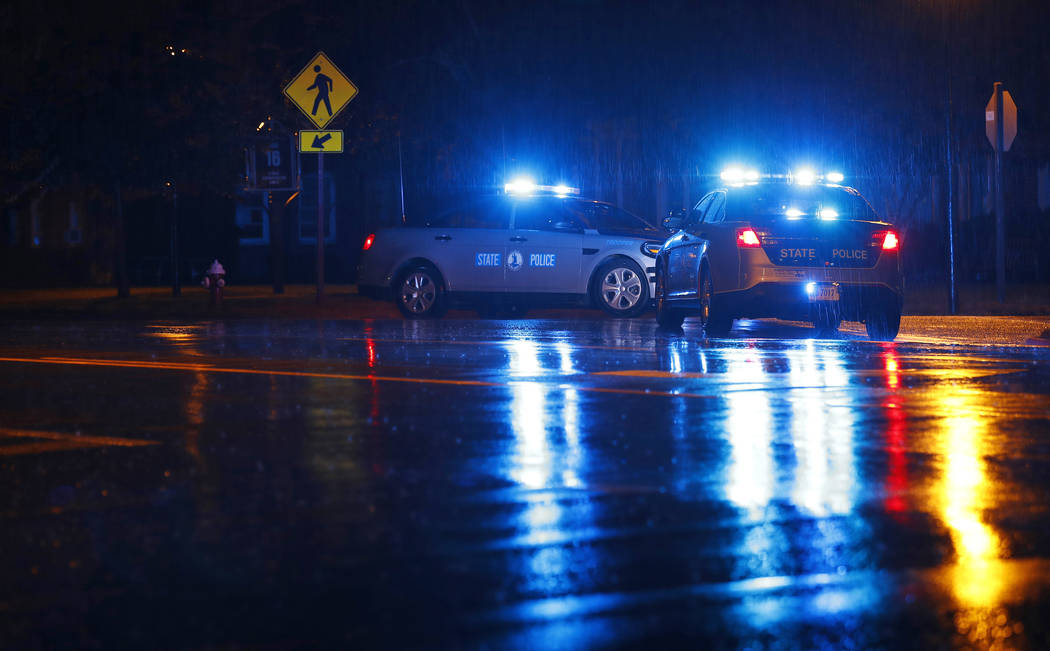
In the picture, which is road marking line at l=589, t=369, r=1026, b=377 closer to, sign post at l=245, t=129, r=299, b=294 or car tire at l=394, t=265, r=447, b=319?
car tire at l=394, t=265, r=447, b=319

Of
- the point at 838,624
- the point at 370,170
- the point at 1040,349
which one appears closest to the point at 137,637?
the point at 838,624

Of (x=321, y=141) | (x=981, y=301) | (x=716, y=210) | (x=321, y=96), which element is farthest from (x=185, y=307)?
(x=981, y=301)

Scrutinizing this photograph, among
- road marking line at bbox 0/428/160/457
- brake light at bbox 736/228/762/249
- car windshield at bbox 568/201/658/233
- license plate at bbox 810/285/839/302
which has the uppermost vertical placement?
car windshield at bbox 568/201/658/233

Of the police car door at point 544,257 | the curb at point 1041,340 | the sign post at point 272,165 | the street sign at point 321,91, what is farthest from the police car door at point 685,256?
the sign post at point 272,165

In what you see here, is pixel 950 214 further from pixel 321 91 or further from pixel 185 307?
pixel 185 307

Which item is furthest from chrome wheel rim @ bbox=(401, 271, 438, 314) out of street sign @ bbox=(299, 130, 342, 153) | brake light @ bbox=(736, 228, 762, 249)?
brake light @ bbox=(736, 228, 762, 249)

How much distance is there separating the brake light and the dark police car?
1 centimetres

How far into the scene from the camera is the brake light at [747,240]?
17.6 meters

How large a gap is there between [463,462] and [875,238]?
10.2m

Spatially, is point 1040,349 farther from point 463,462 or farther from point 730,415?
point 463,462

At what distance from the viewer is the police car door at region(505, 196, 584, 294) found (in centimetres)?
2280

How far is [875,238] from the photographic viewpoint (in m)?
17.8

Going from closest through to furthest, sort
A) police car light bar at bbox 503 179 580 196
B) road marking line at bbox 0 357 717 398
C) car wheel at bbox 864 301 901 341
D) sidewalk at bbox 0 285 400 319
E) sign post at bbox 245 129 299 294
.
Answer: road marking line at bbox 0 357 717 398, car wheel at bbox 864 301 901 341, police car light bar at bbox 503 179 580 196, sidewalk at bbox 0 285 400 319, sign post at bbox 245 129 299 294

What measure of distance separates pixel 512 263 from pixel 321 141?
10.7 feet
